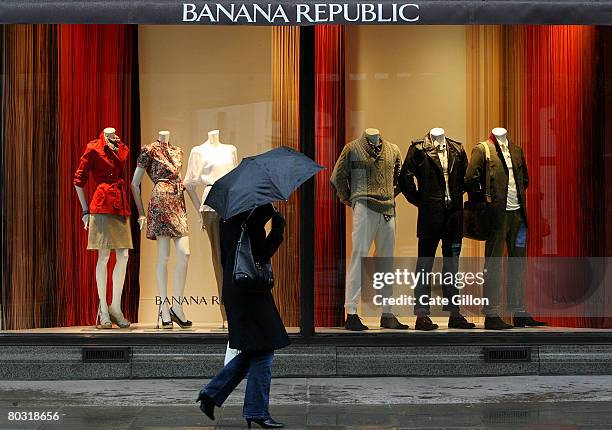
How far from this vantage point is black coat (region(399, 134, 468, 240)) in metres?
11.5

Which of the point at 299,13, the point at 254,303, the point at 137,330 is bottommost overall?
the point at 137,330

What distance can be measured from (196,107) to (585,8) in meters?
3.85

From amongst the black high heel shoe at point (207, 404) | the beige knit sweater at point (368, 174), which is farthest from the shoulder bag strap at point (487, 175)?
the black high heel shoe at point (207, 404)

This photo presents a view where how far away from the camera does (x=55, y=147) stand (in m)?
11.5

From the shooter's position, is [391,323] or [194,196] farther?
[194,196]

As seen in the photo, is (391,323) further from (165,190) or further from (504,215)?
(165,190)

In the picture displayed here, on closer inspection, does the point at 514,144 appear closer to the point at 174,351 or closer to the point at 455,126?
the point at 455,126

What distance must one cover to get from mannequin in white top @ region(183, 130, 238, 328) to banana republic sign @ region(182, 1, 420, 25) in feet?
4.93

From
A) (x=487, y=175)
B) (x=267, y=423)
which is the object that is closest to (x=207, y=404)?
(x=267, y=423)

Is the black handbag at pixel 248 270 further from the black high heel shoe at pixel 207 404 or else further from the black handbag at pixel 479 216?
the black handbag at pixel 479 216

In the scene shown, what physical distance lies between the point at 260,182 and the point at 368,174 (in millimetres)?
3310

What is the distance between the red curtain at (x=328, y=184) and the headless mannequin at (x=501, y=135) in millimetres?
1511

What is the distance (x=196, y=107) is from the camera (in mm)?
11680

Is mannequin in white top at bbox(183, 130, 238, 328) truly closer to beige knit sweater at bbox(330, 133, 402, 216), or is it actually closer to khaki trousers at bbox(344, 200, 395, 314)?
beige knit sweater at bbox(330, 133, 402, 216)
